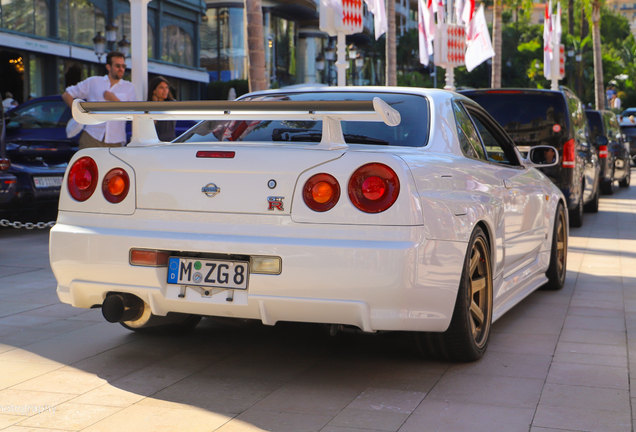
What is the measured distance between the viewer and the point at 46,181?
33.1 feet

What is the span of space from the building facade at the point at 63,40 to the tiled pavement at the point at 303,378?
16.5 meters

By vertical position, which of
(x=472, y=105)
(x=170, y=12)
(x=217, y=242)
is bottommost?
(x=217, y=242)

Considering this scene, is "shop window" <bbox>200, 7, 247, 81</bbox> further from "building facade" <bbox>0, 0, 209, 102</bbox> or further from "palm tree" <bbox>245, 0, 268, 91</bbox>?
"palm tree" <bbox>245, 0, 268, 91</bbox>

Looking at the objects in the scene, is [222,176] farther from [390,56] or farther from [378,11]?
[390,56]

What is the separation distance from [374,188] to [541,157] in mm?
2697

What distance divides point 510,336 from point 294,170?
207 cm

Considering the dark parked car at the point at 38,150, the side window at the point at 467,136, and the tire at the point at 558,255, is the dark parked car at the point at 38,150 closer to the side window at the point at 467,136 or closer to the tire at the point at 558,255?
the tire at the point at 558,255

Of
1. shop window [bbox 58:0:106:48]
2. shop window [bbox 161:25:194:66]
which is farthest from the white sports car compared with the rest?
shop window [bbox 161:25:194:66]

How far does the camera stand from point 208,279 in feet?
12.3

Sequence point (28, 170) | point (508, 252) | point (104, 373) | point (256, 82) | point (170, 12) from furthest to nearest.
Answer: point (170, 12), point (256, 82), point (28, 170), point (508, 252), point (104, 373)

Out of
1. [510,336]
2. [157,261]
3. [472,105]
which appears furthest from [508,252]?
[157,261]

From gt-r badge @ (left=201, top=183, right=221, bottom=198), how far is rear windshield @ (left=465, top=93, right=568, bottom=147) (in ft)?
22.5

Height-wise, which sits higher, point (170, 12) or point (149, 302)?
point (170, 12)

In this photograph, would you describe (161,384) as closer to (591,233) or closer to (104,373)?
A: (104,373)
